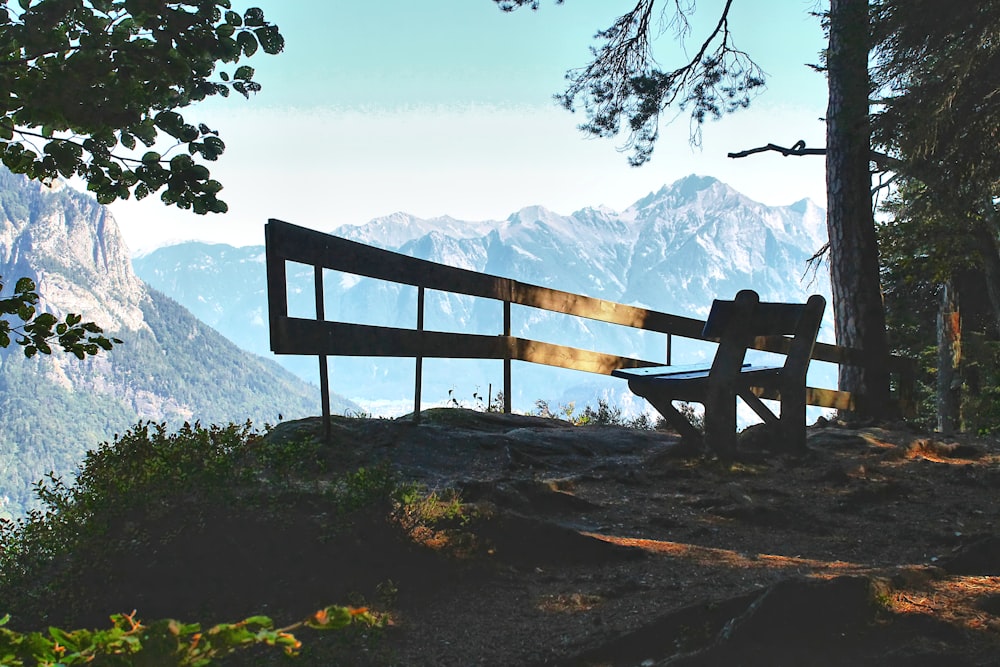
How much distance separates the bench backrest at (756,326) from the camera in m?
6.65

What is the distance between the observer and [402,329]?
21.3 ft

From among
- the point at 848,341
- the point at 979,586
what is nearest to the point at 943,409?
the point at 848,341

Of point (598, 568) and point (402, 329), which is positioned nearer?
point (598, 568)

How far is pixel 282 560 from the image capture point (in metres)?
4.09

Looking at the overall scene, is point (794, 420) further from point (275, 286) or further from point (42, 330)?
point (42, 330)

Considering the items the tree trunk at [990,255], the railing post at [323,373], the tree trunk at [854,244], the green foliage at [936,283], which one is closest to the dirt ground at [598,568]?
the railing post at [323,373]

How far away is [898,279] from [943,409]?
24.2 feet

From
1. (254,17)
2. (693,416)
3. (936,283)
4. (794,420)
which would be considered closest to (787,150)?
(693,416)

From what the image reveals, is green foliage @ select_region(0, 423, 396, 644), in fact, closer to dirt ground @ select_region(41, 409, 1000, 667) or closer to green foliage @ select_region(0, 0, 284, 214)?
dirt ground @ select_region(41, 409, 1000, 667)

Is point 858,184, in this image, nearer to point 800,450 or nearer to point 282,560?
point 800,450

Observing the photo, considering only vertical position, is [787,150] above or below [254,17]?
above

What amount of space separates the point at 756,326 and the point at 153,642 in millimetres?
5806

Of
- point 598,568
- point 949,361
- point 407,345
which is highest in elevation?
point 949,361

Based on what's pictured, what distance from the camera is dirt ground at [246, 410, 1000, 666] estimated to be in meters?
3.25
